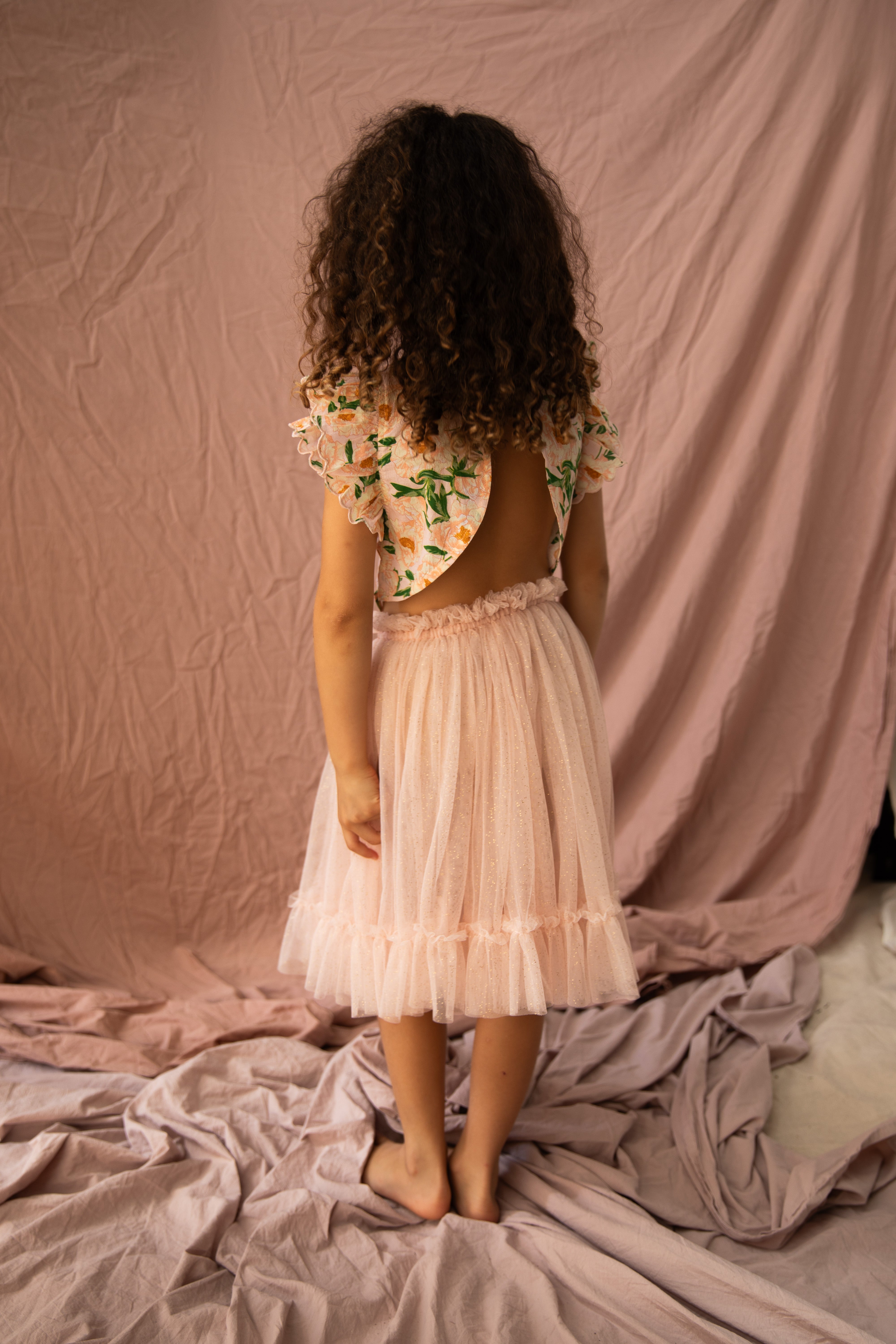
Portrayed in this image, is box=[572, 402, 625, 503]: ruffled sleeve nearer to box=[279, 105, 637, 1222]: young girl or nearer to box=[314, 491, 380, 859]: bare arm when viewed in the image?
box=[279, 105, 637, 1222]: young girl

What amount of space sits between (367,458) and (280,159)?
3.54ft

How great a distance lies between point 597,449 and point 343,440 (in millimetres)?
337

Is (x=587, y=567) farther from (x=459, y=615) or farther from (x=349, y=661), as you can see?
(x=349, y=661)

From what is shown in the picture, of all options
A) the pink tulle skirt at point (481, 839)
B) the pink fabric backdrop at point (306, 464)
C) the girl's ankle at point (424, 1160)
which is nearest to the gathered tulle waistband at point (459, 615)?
the pink tulle skirt at point (481, 839)

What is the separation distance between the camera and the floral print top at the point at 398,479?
41.2 inches

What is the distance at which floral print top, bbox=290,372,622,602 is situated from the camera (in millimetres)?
1046

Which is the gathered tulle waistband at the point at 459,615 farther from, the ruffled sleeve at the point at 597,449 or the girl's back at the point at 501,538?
the ruffled sleeve at the point at 597,449

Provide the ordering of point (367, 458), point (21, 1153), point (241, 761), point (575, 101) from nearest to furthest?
point (367, 458)
point (21, 1153)
point (575, 101)
point (241, 761)

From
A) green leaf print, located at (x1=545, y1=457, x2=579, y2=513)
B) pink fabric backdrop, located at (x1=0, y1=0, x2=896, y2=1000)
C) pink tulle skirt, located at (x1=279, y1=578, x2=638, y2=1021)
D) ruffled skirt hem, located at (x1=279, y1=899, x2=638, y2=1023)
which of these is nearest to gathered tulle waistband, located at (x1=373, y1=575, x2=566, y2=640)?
pink tulle skirt, located at (x1=279, y1=578, x2=638, y2=1021)

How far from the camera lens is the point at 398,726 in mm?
1133

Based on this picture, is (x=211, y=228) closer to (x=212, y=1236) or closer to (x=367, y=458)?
(x=367, y=458)

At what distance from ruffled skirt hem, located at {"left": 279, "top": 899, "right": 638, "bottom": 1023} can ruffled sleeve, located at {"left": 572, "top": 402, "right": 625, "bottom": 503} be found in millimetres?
521

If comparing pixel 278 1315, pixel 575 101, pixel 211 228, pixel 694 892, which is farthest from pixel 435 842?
pixel 575 101

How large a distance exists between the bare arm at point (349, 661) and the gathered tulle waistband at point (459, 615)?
0.05 metres
